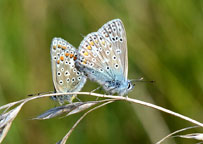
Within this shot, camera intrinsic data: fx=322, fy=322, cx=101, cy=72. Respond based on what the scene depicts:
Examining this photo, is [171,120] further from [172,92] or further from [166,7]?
[166,7]

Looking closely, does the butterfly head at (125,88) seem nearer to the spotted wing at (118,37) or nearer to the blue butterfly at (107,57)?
the blue butterfly at (107,57)

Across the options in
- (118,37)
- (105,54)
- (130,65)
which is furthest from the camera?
(130,65)

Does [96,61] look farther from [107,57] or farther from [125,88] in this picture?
[125,88]

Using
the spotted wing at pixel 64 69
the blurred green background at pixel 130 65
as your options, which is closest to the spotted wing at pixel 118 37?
the spotted wing at pixel 64 69

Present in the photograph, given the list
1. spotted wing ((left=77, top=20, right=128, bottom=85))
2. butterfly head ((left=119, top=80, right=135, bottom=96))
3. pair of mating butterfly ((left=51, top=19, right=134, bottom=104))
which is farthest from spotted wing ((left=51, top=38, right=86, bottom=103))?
butterfly head ((left=119, top=80, right=135, bottom=96))

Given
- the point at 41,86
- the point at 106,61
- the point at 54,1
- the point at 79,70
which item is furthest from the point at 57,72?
the point at 54,1

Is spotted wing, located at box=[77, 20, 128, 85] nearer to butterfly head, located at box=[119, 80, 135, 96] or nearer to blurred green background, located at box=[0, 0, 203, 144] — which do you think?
butterfly head, located at box=[119, 80, 135, 96]

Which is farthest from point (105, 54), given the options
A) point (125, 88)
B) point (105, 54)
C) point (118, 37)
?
point (125, 88)
